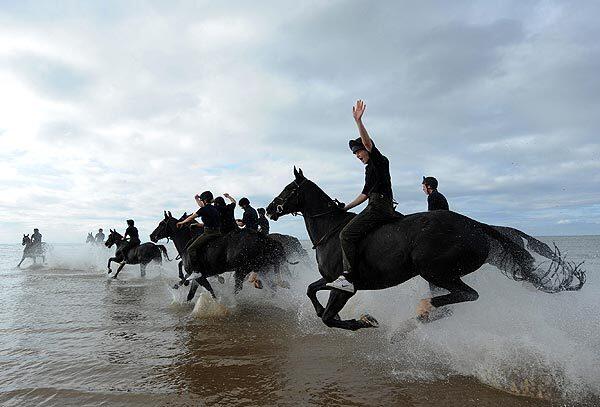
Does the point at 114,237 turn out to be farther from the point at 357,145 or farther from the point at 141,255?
the point at 357,145

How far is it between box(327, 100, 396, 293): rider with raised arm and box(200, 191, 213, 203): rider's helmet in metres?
5.54

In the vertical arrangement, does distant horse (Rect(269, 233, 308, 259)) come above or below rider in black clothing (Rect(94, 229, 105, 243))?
below

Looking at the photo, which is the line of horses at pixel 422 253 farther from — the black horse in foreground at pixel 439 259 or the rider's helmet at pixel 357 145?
the rider's helmet at pixel 357 145

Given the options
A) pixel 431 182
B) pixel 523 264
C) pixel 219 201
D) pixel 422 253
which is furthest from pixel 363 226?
pixel 219 201

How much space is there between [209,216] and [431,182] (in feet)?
18.0

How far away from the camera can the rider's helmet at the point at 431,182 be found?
815 centimetres

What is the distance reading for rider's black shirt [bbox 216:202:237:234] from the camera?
1098cm

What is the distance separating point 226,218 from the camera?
36.3ft

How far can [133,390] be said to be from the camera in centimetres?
452

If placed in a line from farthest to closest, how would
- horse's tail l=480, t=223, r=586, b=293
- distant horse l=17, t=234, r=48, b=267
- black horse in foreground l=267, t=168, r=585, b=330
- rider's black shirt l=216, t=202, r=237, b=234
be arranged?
distant horse l=17, t=234, r=48, b=267
rider's black shirt l=216, t=202, r=237, b=234
horse's tail l=480, t=223, r=586, b=293
black horse in foreground l=267, t=168, r=585, b=330

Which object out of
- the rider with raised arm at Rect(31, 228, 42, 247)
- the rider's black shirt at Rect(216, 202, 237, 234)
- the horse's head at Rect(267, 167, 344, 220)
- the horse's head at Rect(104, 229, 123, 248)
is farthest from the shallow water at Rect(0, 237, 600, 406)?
the rider with raised arm at Rect(31, 228, 42, 247)

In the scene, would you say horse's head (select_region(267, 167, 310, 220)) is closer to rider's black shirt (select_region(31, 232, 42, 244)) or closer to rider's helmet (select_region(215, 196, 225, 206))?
rider's helmet (select_region(215, 196, 225, 206))

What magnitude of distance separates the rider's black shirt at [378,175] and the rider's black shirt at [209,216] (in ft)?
18.1

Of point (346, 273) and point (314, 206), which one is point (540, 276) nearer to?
point (346, 273)
